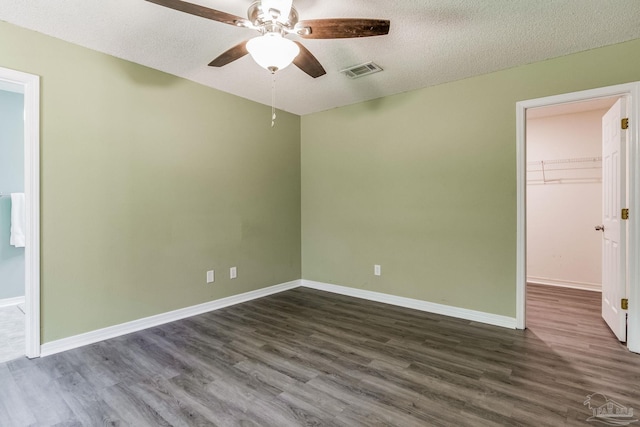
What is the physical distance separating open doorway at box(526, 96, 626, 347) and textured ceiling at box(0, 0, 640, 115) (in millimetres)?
2287

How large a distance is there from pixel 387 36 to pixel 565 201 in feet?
13.4

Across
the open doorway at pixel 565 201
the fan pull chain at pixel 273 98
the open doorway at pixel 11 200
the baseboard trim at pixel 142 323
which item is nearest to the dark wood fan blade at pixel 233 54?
the fan pull chain at pixel 273 98

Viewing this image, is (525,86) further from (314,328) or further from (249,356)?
(249,356)

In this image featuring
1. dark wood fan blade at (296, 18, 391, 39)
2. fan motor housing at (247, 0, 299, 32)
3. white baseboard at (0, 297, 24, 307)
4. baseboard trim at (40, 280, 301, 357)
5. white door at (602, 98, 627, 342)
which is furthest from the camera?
white baseboard at (0, 297, 24, 307)

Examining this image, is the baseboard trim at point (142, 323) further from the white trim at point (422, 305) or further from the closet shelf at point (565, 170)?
the closet shelf at point (565, 170)

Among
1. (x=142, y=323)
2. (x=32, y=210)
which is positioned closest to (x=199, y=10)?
(x=32, y=210)

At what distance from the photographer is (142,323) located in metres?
→ 2.96

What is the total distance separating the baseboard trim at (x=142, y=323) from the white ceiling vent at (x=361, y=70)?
9.20 ft

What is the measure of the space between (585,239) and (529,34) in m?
3.56

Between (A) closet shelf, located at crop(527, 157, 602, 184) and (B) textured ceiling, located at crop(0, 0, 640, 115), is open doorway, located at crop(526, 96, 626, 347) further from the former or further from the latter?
(B) textured ceiling, located at crop(0, 0, 640, 115)

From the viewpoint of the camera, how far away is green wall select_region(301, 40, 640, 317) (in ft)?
9.77

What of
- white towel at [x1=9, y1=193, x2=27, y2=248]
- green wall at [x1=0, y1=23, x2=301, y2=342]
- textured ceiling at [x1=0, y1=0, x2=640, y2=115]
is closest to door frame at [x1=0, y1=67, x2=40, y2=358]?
green wall at [x1=0, y1=23, x2=301, y2=342]

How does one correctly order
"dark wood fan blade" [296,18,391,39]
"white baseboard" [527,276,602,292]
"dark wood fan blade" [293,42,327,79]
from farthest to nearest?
A: "white baseboard" [527,276,602,292] → "dark wood fan blade" [293,42,327,79] → "dark wood fan blade" [296,18,391,39]

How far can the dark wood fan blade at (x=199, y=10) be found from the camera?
1.59 meters
